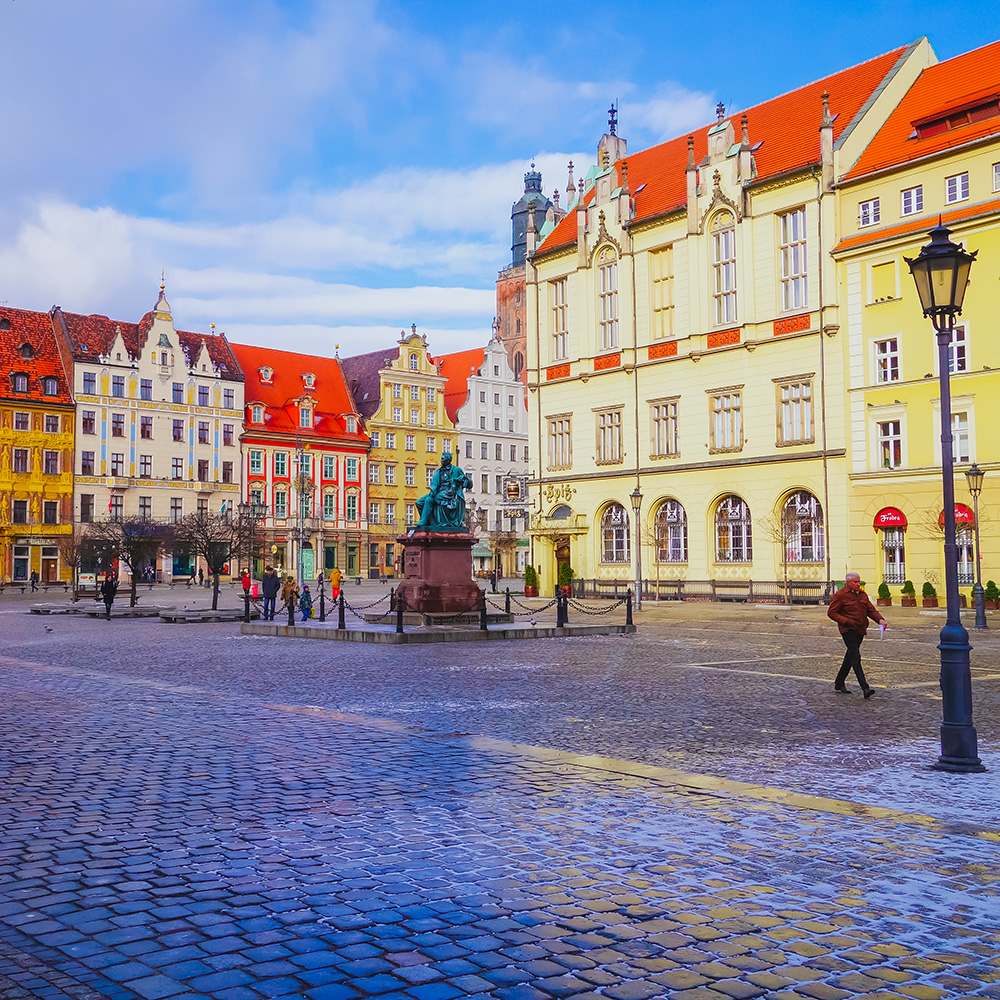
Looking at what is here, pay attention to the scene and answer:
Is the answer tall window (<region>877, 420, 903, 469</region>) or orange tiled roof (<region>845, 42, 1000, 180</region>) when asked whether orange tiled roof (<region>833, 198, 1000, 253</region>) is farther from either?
tall window (<region>877, 420, 903, 469</region>)

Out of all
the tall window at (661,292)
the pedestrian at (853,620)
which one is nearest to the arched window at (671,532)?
the tall window at (661,292)

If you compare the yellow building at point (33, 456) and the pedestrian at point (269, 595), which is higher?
the yellow building at point (33, 456)

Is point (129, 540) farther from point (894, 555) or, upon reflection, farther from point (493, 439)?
point (493, 439)

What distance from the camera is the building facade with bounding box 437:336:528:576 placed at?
297 feet

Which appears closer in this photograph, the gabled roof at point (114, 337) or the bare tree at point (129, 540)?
the bare tree at point (129, 540)

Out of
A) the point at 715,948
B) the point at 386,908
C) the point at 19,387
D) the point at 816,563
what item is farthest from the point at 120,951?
the point at 19,387

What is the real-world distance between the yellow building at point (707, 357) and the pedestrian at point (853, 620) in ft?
84.8

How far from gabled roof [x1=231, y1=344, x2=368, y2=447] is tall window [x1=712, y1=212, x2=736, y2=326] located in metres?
43.5

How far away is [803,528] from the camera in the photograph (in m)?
40.3

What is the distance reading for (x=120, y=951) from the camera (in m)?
4.50

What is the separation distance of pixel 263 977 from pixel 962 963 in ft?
9.37

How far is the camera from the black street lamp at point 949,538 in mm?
8555

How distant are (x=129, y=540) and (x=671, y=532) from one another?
24.5 m

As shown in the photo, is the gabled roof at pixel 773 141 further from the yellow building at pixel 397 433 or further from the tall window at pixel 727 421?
the yellow building at pixel 397 433
